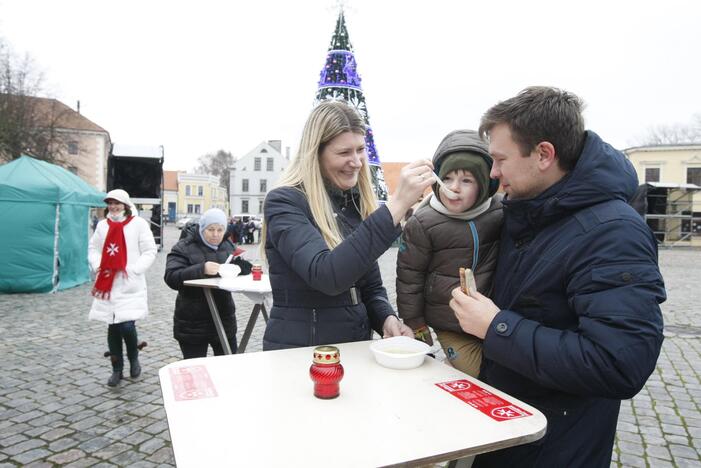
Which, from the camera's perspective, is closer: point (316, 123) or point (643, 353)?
point (643, 353)

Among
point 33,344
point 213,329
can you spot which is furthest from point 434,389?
point 33,344

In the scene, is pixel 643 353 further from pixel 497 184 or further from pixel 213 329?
pixel 213 329

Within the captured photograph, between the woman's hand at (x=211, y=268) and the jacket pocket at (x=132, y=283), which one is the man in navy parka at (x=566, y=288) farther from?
the jacket pocket at (x=132, y=283)

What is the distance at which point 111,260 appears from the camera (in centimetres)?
462

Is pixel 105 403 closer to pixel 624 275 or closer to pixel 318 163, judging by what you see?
pixel 318 163

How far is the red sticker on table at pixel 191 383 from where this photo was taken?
4.64 feet

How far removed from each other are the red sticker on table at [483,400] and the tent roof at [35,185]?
9.96m

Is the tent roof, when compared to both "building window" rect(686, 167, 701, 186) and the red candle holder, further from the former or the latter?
"building window" rect(686, 167, 701, 186)

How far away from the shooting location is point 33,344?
5.77m

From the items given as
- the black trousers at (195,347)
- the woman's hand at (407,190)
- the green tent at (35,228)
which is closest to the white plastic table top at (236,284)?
the black trousers at (195,347)

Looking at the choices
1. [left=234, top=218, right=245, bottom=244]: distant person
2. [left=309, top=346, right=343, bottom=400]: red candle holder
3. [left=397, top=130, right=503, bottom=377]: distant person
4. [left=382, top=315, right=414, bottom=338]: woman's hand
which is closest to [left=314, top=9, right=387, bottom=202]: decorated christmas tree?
[left=397, top=130, right=503, bottom=377]: distant person

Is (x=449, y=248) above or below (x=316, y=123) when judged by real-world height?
below

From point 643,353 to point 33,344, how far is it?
665 cm

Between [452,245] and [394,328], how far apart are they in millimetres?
451
